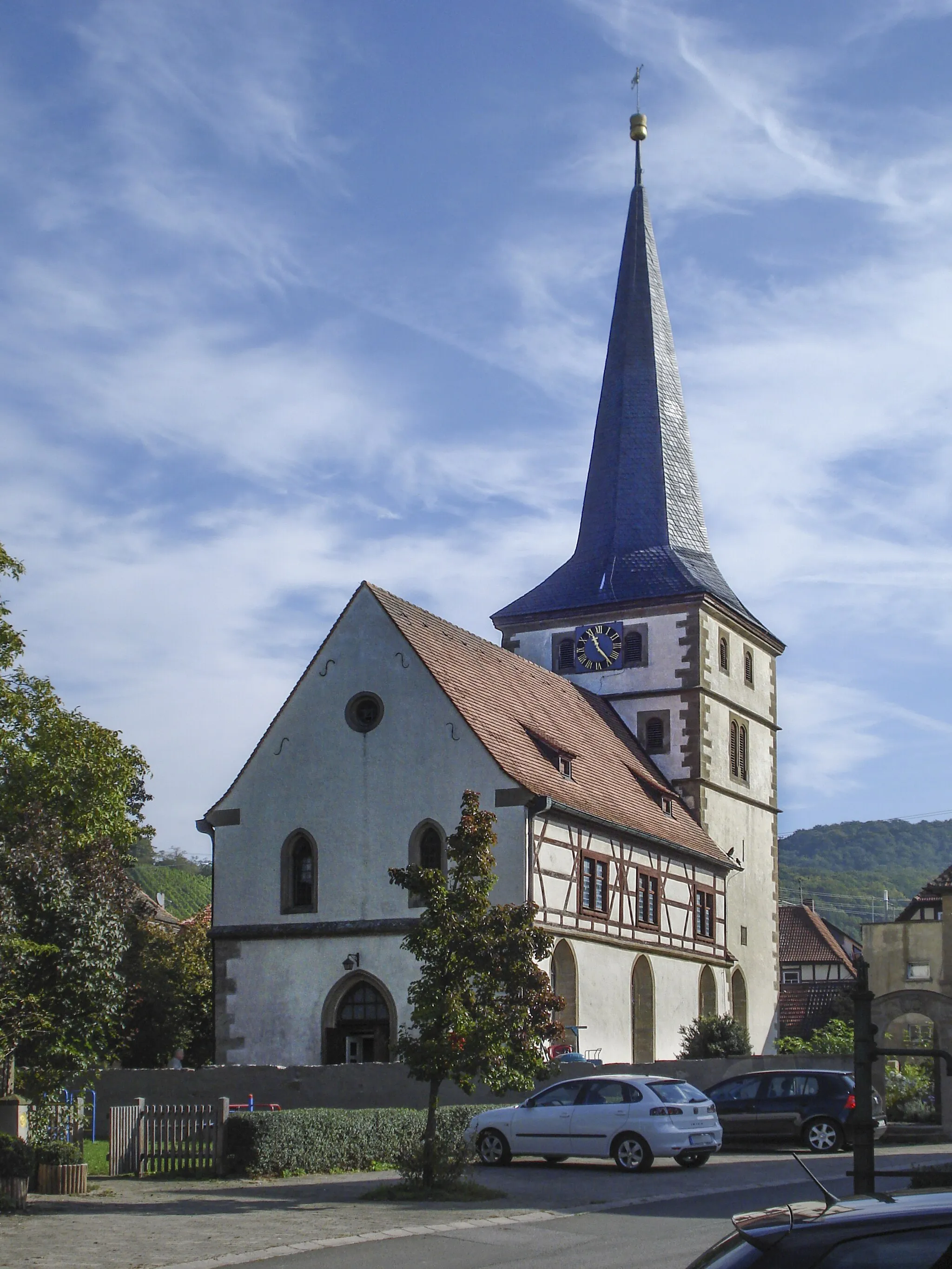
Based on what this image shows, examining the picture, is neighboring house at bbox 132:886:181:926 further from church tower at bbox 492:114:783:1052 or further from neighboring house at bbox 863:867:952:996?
neighboring house at bbox 863:867:952:996

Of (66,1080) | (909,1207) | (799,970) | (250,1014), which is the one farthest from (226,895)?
(799,970)

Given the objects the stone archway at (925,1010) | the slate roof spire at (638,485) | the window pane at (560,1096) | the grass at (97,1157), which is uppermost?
the slate roof spire at (638,485)

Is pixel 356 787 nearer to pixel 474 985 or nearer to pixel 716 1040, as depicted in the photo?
pixel 716 1040

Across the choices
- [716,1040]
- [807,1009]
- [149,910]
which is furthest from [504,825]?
[807,1009]

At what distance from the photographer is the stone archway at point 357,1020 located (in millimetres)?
35438

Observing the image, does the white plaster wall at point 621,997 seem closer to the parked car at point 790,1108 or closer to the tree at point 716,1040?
the tree at point 716,1040

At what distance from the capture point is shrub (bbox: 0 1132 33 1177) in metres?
17.3

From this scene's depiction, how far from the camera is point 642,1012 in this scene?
39.9 metres

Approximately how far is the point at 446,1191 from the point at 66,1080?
4760 mm

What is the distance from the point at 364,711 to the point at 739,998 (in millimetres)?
17005

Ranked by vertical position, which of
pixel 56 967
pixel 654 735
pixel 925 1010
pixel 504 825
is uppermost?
pixel 654 735

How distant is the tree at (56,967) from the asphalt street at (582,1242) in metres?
4.83

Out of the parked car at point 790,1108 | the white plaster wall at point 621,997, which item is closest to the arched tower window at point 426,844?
the white plaster wall at point 621,997

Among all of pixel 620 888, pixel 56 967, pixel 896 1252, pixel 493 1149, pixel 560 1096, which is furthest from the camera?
pixel 620 888
